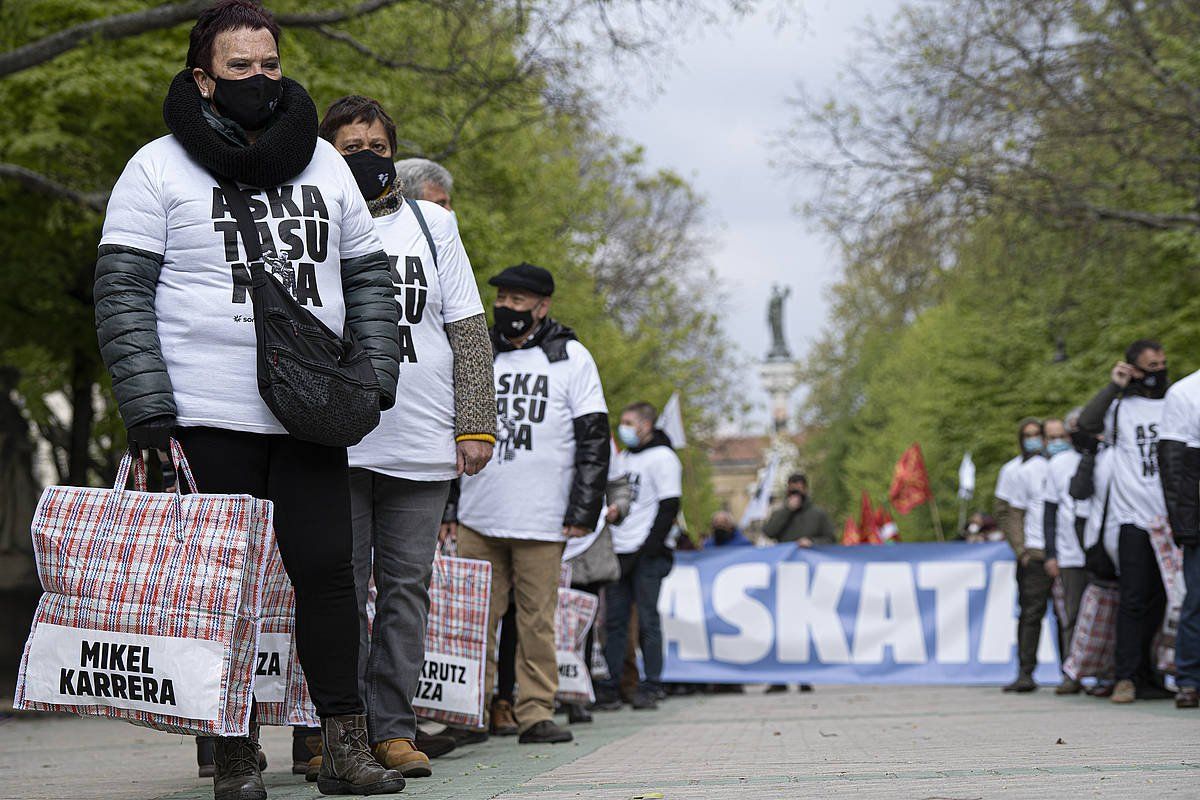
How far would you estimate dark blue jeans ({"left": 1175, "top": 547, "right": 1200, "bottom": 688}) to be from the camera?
935cm

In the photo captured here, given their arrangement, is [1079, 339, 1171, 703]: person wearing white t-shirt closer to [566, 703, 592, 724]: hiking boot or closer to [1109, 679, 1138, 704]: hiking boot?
[1109, 679, 1138, 704]: hiking boot

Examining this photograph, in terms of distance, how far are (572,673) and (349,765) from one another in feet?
15.2

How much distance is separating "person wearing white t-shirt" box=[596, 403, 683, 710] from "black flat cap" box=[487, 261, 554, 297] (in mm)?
3946

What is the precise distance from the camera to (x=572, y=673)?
9508 millimetres

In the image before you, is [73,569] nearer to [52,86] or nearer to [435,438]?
[435,438]

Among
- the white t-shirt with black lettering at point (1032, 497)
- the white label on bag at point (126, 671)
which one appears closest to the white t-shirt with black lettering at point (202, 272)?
the white label on bag at point (126, 671)

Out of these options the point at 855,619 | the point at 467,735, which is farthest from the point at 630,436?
the point at 467,735

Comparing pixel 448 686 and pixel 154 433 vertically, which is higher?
pixel 154 433

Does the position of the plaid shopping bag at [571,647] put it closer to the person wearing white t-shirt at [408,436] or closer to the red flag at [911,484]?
the person wearing white t-shirt at [408,436]

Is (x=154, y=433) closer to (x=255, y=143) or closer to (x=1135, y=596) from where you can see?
(x=255, y=143)

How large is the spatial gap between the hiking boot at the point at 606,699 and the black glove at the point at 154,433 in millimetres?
7906

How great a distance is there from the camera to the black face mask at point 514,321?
8.38 m

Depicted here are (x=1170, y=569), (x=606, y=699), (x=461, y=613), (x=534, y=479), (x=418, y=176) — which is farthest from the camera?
(x=606, y=699)

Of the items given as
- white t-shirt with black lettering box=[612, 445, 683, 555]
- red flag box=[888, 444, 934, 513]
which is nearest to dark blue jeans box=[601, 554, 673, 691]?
white t-shirt with black lettering box=[612, 445, 683, 555]
